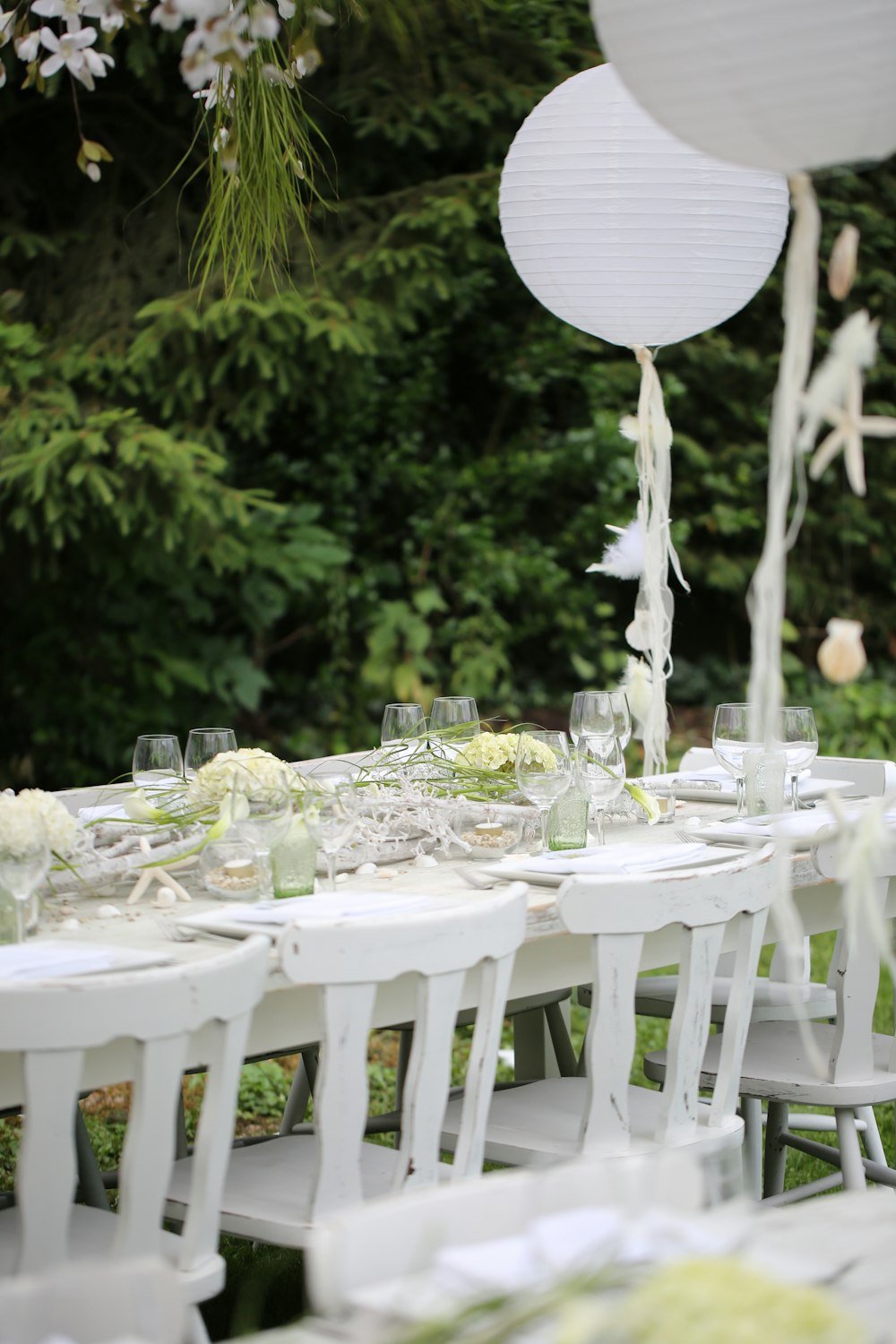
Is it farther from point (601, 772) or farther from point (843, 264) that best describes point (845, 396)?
point (601, 772)

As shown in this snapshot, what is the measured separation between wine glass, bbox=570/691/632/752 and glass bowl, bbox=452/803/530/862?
41 cm

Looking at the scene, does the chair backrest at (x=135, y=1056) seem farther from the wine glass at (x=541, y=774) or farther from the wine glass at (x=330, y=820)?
the wine glass at (x=541, y=774)

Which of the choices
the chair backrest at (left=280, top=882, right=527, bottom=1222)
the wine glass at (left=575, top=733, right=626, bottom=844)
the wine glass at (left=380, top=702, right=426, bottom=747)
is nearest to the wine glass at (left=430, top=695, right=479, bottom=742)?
the wine glass at (left=380, top=702, right=426, bottom=747)

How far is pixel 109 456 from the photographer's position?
6020 millimetres

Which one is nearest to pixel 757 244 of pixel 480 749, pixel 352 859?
pixel 480 749

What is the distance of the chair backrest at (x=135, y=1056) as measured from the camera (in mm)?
1576

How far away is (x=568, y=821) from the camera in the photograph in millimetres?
2609

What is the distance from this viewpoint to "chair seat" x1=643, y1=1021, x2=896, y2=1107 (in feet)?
8.48

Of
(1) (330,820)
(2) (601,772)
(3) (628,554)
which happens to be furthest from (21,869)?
(3) (628,554)

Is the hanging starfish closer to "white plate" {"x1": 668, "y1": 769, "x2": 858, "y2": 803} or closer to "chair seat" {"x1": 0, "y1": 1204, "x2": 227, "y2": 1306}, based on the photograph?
"chair seat" {"x1": 0, "y1": 1204, "x2": 227, "y2": 1306}

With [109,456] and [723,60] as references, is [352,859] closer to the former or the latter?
[723,60]

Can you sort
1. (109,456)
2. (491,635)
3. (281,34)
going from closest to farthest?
(281,34)
(109,456)
(491,635)

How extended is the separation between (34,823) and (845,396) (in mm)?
1194

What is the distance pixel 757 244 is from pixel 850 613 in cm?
507
